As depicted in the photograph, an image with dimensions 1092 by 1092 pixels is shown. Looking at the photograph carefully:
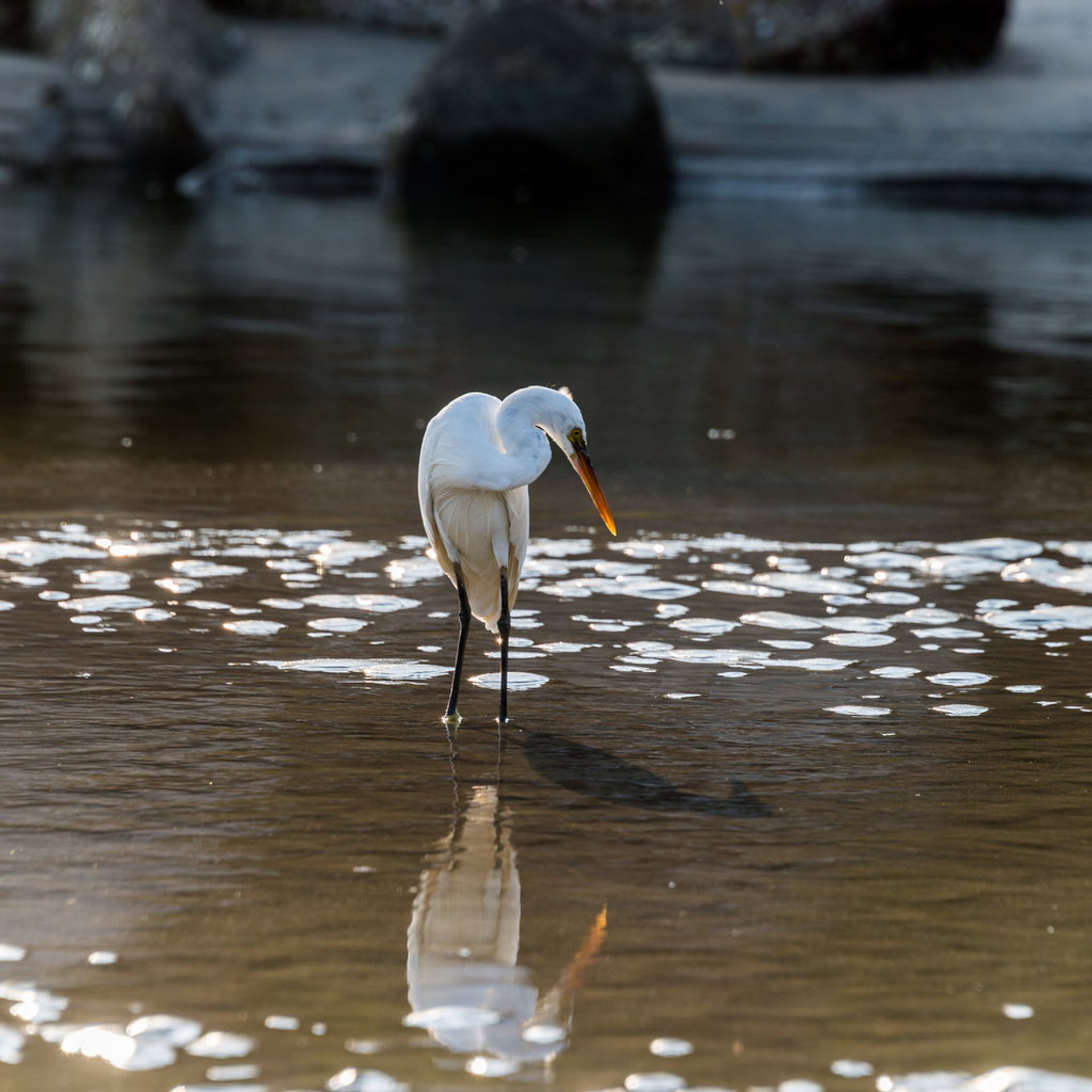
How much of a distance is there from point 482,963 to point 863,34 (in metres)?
21.8

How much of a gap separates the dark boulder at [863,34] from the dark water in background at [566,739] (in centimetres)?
1468

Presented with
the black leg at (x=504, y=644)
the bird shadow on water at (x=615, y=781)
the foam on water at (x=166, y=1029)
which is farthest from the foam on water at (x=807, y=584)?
the foam on water at (x=166, y=1029)

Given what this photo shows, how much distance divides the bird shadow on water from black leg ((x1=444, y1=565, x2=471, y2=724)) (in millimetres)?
151

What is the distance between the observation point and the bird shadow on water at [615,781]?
11.7ft

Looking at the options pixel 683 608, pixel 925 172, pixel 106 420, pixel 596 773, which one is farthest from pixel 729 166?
pixel 596 773

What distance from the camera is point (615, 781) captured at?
370 centimetres

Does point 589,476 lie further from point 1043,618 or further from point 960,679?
point 1043,618

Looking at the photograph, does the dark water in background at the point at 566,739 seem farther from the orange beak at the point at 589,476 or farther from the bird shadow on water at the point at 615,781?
the orange beak at the point at 589,476

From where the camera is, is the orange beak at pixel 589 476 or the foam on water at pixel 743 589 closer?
the orange beak at pixel 589 476

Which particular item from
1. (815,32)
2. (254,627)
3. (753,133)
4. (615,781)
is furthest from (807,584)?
(815,32)

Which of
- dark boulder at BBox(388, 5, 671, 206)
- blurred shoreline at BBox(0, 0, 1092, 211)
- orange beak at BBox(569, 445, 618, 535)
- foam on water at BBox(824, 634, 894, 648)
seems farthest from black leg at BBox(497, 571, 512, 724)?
blurred shoreline at BBox(0, 0, 1092, 211)

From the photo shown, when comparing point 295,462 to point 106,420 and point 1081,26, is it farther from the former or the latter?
point 1081,26

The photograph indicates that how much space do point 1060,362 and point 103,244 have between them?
8388mm

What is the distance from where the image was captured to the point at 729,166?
20812 mm
